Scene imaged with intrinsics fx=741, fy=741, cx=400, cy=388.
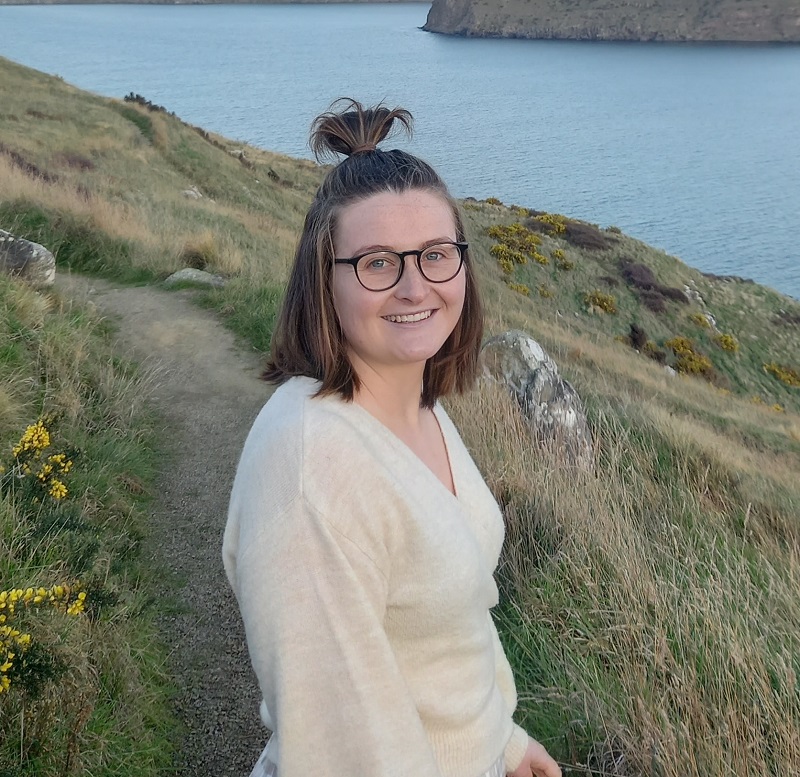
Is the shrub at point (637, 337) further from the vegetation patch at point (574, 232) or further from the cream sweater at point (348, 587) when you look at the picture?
the cream sweater at point (348, 587)

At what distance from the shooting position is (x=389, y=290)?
136cm

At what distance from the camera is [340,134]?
1.53m

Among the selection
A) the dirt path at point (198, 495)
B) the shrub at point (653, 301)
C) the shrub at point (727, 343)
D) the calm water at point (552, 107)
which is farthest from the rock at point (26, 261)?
the shrub at point (727, 343)

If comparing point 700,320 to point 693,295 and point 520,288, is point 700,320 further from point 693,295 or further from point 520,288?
point 520,288

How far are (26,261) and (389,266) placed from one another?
6.39m

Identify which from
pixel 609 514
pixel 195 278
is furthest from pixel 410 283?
pixel 195 278

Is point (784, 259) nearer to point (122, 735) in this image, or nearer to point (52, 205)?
point (52, 205)

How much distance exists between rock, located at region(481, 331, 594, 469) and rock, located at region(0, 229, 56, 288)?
13.3ft

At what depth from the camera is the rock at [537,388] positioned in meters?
5.32

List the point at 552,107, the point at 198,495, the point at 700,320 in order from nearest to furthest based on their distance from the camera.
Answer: the point at 198,495
the point at 700,320
the point at 552,107

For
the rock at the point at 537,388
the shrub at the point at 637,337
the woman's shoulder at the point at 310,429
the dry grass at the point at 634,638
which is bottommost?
the shrub at the point at 637,337

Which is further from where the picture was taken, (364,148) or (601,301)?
(601,301)

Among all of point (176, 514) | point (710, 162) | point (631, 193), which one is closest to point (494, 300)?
point (176, 514)

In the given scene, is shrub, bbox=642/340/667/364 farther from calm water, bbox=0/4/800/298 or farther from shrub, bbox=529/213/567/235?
calm water, bbox=0/4/800/298
